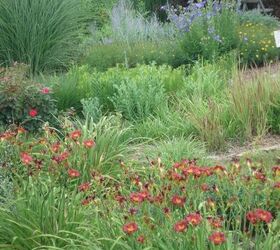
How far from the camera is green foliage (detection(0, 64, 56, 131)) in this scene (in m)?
6.76

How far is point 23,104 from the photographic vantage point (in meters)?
6.88

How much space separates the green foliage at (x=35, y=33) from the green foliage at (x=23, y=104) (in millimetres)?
3571

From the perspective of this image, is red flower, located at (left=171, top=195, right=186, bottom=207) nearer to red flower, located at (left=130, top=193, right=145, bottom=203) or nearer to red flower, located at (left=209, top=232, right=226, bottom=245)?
red flower, located at (left=130, top=193, right=145, bottom=203)

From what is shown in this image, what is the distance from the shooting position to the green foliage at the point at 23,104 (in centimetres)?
676

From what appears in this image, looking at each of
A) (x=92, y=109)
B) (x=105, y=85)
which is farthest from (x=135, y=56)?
(x=92, y=109)

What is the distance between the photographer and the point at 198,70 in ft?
26.8

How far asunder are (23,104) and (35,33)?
12.9 feet

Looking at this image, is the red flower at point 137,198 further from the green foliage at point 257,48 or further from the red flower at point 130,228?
the green foliage at point 257,48

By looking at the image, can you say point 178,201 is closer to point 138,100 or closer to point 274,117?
point 274,117

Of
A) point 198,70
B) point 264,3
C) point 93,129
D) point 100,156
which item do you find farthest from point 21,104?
point 264,3

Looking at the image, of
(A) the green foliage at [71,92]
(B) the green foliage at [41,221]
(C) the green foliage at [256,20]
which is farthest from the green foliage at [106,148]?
(C) the green foliage at [256,20]

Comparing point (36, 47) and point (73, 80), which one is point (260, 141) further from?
point (36, 47)

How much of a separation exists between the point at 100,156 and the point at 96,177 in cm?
157

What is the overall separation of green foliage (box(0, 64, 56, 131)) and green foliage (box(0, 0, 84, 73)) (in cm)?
357
